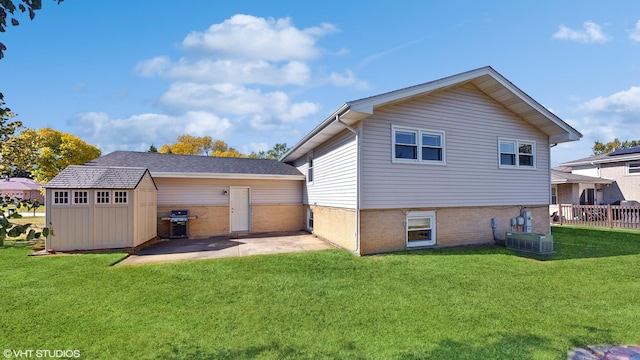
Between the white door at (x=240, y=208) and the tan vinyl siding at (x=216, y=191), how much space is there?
23cm

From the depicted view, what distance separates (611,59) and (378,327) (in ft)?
43.1

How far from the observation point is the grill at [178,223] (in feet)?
39.3

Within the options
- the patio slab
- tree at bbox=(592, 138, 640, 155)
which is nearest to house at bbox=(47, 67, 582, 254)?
the patio slab

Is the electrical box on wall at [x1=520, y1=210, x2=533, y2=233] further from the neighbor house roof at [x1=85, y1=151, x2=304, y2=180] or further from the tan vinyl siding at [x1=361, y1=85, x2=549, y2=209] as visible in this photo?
the neighbor house roof at [x1=85, y1=151, x2=304, y2=180]

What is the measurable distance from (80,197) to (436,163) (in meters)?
11.0

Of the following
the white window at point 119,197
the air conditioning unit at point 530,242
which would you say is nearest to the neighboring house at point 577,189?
the air conditioning unit at point 530,242

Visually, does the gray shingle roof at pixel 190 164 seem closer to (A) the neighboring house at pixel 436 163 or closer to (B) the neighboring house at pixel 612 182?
(A) the neighboring house at pixel 436 163

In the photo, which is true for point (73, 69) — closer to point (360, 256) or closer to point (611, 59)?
point (360, 256)

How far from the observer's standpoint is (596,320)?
420 cm

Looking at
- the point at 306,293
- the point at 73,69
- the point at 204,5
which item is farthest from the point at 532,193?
the point at 73,69

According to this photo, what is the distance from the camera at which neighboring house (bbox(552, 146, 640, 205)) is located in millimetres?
18797

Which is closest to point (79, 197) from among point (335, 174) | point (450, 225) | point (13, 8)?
point (335, 174)

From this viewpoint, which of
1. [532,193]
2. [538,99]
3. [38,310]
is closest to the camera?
[38,310]

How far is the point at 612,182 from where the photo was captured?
783 inches
